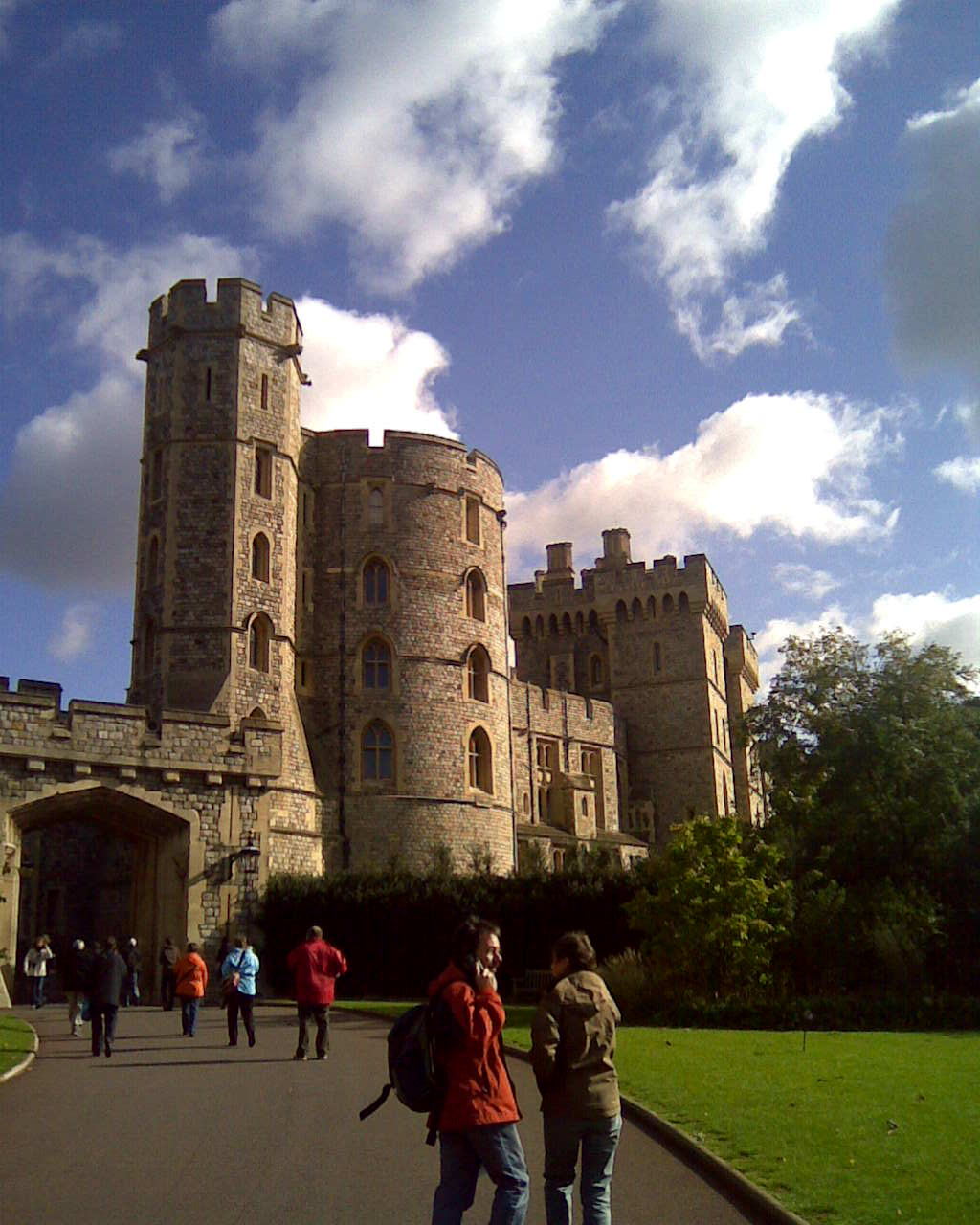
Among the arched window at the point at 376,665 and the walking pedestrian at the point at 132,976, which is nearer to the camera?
the walking pedestrian at the point at 132,976

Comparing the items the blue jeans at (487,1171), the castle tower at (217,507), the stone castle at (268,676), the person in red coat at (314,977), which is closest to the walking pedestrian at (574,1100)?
the blue jeans at (487,1171)

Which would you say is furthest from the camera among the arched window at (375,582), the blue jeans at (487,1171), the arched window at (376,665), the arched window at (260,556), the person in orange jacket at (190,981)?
the arched window at (375,582)

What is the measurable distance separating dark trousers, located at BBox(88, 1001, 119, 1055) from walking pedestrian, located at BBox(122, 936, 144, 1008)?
8.69 m

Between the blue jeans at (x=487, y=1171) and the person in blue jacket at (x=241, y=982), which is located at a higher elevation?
the person in blue jacket at (x=241, y=982)

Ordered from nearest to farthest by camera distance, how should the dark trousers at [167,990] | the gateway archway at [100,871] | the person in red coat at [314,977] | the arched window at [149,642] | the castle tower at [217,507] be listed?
the person in red coat at [314,977]
the dark trousers at [167,990]
the gateway archway at [100,871]
the castle tower at [217,507]
the arched window at [149,642]

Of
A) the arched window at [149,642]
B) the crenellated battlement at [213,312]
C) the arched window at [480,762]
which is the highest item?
the crenellated battlement at [213,312]

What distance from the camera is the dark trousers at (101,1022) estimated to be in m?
15.6

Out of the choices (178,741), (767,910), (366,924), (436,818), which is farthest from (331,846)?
(767,910)

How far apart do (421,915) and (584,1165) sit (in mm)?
23506

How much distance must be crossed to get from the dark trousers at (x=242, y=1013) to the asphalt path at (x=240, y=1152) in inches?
55.8

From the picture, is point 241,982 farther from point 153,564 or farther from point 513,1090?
point 153,564

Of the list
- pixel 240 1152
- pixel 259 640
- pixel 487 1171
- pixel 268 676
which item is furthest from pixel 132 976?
pixel 487 1171

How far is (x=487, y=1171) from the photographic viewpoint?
5.75m

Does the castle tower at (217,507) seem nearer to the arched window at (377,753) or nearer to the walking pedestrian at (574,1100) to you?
the arched window at (377,753)
